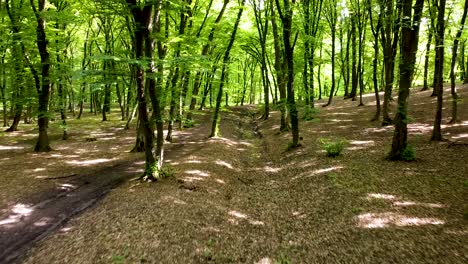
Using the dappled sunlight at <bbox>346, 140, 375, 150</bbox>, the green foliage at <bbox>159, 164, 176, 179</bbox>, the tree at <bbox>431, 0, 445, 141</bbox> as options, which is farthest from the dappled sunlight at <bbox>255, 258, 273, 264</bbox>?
the tree at <bbox>431, 0, 445, 141</bbox>

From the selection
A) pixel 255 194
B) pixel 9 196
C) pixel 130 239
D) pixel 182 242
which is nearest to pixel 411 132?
pixel 255 194

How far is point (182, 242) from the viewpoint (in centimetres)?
866

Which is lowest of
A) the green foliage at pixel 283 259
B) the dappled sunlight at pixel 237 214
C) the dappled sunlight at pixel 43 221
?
the dappled sunlight at pixel 237 214

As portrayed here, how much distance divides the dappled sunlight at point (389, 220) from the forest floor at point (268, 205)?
24mm

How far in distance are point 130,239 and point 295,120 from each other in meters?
11.6

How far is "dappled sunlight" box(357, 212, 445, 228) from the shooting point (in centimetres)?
812

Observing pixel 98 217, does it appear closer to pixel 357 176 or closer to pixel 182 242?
pixel 182 242

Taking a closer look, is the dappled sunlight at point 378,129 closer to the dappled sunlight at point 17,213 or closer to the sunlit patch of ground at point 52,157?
the sunlit patch of ground at point 52,157

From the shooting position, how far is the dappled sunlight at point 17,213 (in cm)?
1007

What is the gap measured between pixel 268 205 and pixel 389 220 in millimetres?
4150

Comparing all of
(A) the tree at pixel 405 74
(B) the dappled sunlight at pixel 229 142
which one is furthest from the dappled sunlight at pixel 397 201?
(B) the dappled sunlight at pixel 229 142

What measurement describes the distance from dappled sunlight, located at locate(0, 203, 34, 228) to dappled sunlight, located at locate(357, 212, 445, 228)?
399 inches

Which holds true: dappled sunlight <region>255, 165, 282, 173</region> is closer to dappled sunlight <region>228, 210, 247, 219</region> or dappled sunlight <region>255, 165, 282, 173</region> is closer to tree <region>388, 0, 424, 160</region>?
dappled sunlight <region>228, 210, 247, 219</region>

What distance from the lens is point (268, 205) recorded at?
11.5 meters
